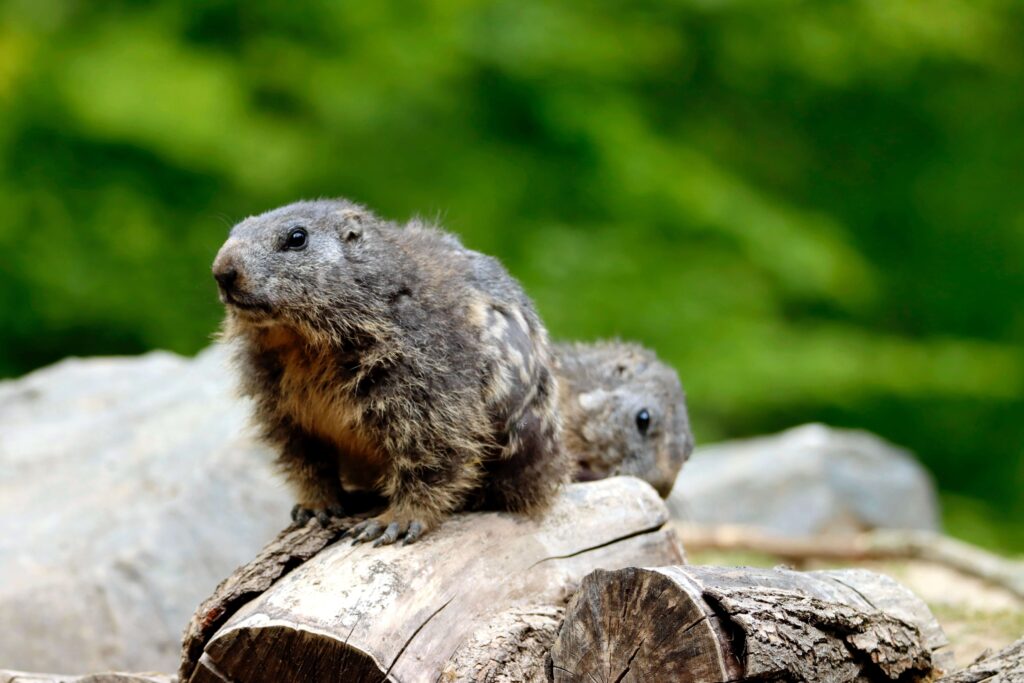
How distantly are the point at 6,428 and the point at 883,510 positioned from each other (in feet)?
22.3

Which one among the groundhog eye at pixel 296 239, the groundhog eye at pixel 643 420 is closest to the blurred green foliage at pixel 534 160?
the groundhog eye at pixel 643 420

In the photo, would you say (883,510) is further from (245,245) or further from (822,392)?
(245,245)

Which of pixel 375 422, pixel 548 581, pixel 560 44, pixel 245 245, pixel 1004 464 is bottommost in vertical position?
pixel 1004 464

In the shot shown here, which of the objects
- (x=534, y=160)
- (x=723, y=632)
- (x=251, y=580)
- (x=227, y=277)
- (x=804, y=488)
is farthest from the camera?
(x=534, y=160)

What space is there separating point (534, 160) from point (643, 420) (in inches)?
215

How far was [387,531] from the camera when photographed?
4.23m

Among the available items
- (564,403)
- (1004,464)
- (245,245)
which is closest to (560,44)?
(564,403)

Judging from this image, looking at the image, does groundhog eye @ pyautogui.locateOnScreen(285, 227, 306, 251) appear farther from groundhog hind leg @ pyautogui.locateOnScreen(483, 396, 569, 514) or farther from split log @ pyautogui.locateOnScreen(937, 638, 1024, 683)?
split log @ pyautogui.locateOnScreen(937, 638, 1024, 683)

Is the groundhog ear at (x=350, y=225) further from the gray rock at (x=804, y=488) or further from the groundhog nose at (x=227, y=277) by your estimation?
the gray rock at (x=804, y=488)

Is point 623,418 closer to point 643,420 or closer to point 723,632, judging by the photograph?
point 643,420

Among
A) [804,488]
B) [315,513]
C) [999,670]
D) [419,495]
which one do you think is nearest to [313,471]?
[315,513]

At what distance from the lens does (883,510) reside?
32.7ft

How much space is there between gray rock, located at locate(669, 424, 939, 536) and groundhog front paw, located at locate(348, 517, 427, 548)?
17.6 feet

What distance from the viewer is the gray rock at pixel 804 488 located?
9648 millimetres
